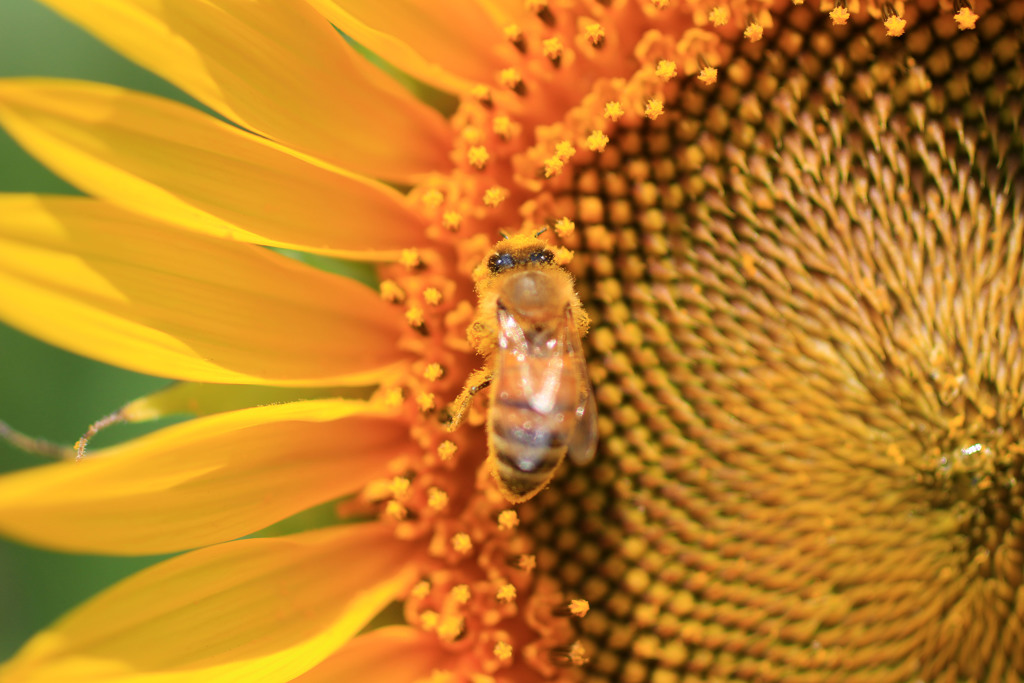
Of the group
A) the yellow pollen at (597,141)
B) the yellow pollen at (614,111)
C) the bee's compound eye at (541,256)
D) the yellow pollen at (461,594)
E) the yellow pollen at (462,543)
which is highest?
the yellow pollen at (614,111)

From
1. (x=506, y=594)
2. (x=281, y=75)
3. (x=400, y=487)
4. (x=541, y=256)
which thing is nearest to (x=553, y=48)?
(x=541, y=256)

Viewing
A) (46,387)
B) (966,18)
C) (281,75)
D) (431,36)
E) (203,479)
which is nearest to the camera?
(203,479)

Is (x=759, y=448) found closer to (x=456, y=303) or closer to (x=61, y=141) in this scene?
(x=456, y=303)

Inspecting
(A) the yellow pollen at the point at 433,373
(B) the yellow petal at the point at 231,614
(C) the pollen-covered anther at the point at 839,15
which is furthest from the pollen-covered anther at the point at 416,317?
(C) the pollen-covered anther at the point at 839,15

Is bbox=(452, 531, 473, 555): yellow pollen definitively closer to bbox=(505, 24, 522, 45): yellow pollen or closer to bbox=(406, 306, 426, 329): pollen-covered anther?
bbox=(406, 306, 426, 329): pollen-covered anther

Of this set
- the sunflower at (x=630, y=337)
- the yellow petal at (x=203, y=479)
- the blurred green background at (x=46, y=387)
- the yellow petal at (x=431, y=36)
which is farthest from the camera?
the blurred green background at (x=46, y=387)

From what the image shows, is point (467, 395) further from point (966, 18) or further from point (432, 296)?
point (966, 18)

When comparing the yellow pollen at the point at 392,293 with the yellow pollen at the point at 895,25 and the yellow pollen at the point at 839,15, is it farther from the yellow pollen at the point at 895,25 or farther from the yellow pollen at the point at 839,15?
the yellow pollen at the point at 895,25

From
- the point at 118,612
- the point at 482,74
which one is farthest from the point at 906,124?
the point at 118,612
